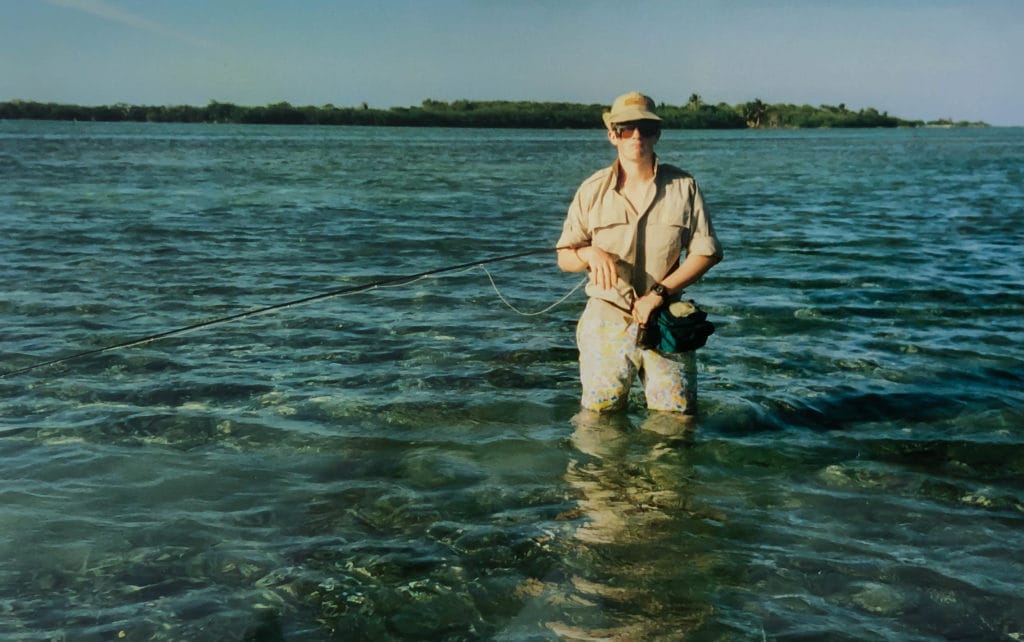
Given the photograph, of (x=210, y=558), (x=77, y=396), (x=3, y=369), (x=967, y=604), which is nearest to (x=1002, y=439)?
(x=967, y=604)

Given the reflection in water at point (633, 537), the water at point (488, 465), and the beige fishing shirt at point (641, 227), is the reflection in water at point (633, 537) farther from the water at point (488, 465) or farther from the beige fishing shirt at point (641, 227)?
the beige fishing shirt at point (641, 227)

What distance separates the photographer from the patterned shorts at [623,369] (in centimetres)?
631

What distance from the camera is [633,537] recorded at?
5320 millimetres

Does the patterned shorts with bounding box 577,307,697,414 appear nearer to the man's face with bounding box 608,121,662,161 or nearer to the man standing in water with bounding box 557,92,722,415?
the man standing in water with bounding box 557,92,722,415

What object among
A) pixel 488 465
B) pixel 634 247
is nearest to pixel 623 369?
pixel 634 247

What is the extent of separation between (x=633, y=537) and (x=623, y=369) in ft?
4.67

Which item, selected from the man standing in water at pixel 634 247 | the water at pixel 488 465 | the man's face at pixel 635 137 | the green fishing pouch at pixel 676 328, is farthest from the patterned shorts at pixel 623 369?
the man's face at pixel 635 137

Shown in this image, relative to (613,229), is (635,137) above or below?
above

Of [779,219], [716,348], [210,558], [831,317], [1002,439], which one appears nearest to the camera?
[210,558]

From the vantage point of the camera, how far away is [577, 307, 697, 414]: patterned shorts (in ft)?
20.7

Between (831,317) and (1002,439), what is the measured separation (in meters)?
4.38

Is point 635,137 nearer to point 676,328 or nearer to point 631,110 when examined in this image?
point 631,110

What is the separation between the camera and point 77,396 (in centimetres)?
801

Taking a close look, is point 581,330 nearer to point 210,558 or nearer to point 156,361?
point 210,558
